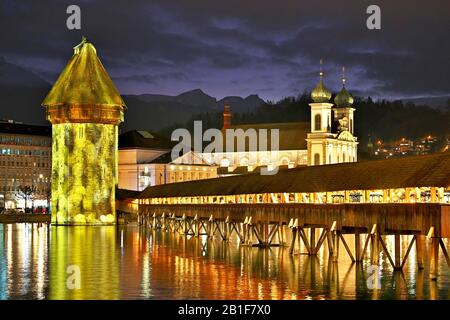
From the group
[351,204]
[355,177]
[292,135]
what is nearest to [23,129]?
[292,135]

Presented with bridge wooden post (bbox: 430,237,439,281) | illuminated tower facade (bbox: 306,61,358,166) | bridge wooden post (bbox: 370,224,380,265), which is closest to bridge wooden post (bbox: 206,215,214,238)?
bridge wooden post (bbox: 430,237,439,281)

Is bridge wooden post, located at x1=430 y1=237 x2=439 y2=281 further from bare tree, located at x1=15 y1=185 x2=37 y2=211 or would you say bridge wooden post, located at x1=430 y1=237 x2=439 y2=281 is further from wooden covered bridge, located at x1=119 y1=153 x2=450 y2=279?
bare tree, located at x1=15 y1=185 x2=37 y2=211

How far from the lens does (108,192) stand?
102 meters

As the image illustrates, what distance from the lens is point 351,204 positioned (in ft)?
137

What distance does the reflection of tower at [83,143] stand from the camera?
10012cm

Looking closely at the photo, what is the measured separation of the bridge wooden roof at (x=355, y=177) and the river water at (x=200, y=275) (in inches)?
133

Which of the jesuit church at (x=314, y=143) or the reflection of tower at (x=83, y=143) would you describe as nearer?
the reflection of tower at (x=83, y=143)

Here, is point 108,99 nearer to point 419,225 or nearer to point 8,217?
point 8,217

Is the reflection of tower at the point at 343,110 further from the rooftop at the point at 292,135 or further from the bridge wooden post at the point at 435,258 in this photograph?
the bridge wooden post at the point at 435,258

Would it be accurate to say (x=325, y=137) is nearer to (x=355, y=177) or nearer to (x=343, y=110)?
(x=343, y=110)

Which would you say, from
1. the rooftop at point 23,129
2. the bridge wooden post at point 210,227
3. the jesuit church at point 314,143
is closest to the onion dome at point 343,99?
the jesuit church at point 314,143

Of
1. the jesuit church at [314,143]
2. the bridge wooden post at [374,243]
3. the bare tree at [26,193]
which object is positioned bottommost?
the bridge wooden post at [374,243]

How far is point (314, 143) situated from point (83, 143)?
68.5 metres


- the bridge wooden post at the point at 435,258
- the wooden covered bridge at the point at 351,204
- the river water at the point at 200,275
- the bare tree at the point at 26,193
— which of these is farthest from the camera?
the bare tree at the point at 26,193
